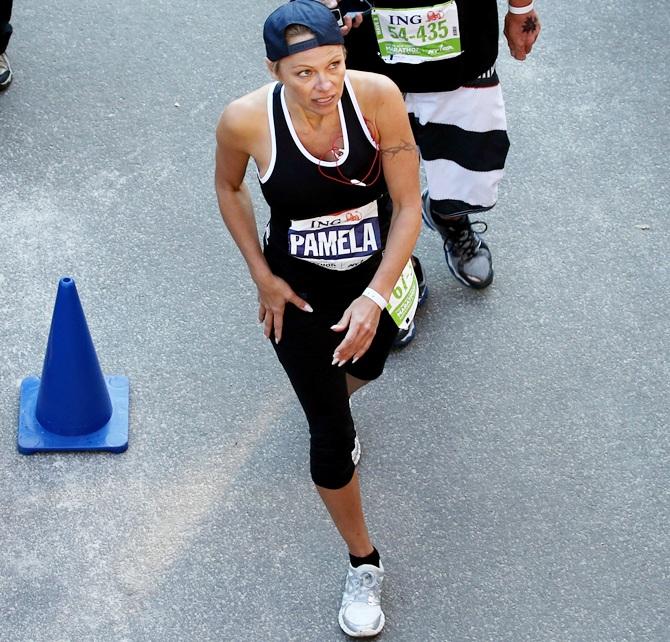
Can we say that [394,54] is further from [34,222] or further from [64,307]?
[34,222]

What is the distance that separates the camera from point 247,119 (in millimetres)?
3178

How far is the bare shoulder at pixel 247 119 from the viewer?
10.4ft

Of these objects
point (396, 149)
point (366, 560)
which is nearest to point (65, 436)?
point (366, 560)

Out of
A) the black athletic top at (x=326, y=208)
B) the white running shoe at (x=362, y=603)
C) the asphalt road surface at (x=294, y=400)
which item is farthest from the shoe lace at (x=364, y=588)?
the black athletic top at (x=326, y=208)

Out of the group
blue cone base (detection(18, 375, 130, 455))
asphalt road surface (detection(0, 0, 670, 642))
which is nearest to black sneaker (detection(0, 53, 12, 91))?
asphalt road surface (detection(0, 0, 670, 642))

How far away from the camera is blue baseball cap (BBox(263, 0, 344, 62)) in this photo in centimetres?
296

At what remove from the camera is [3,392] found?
14.3 ft

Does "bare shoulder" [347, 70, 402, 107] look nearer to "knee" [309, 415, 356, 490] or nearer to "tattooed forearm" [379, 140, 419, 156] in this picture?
"tattooed forearm" [379, 140, 419, 156]

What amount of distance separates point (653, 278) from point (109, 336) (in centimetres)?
234

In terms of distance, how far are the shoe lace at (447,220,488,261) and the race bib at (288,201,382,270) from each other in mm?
1570

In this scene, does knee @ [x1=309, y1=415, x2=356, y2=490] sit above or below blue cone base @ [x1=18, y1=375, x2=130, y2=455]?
above

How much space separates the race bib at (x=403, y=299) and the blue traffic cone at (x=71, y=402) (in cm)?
118

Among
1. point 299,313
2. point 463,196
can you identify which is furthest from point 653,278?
point 299,313

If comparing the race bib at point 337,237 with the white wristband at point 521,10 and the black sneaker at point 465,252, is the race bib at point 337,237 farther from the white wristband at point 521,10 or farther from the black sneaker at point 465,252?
the black sneaker at point 465,252
